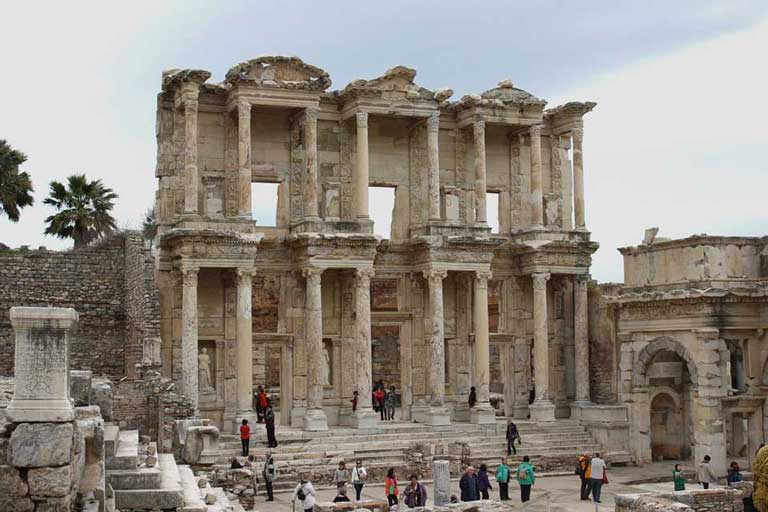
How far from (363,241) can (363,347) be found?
279 centimetres

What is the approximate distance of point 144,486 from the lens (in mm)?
15039

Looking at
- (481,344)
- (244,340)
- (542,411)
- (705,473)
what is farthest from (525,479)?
(244,340)

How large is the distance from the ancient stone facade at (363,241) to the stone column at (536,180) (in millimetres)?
48

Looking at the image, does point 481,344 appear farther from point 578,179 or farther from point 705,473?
point 705,473

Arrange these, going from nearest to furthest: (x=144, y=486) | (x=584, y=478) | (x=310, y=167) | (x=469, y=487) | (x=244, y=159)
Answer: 1. (x=144, y=486)
2. (x=469, y=487)
3. (x=584, y=478)
4. (x=244, y=159)
5. (x=310, y=167)

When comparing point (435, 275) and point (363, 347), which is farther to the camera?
point (435, 275)

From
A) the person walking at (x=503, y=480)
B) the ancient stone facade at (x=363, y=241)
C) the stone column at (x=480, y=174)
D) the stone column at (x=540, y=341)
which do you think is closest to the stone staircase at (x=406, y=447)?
the ancient stone facade at (x=363, y=241)

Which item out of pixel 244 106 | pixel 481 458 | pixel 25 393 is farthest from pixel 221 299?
pixel 25 393

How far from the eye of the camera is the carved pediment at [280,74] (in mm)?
28734

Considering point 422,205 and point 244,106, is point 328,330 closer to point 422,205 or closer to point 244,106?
point 422,205

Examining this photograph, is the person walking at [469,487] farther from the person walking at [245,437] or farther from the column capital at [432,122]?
the column capital at [432,122]

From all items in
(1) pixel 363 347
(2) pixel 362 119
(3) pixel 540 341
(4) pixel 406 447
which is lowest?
(4) pixel 406 447

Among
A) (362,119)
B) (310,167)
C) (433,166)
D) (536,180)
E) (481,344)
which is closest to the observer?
(310,167)

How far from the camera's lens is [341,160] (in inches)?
1225
